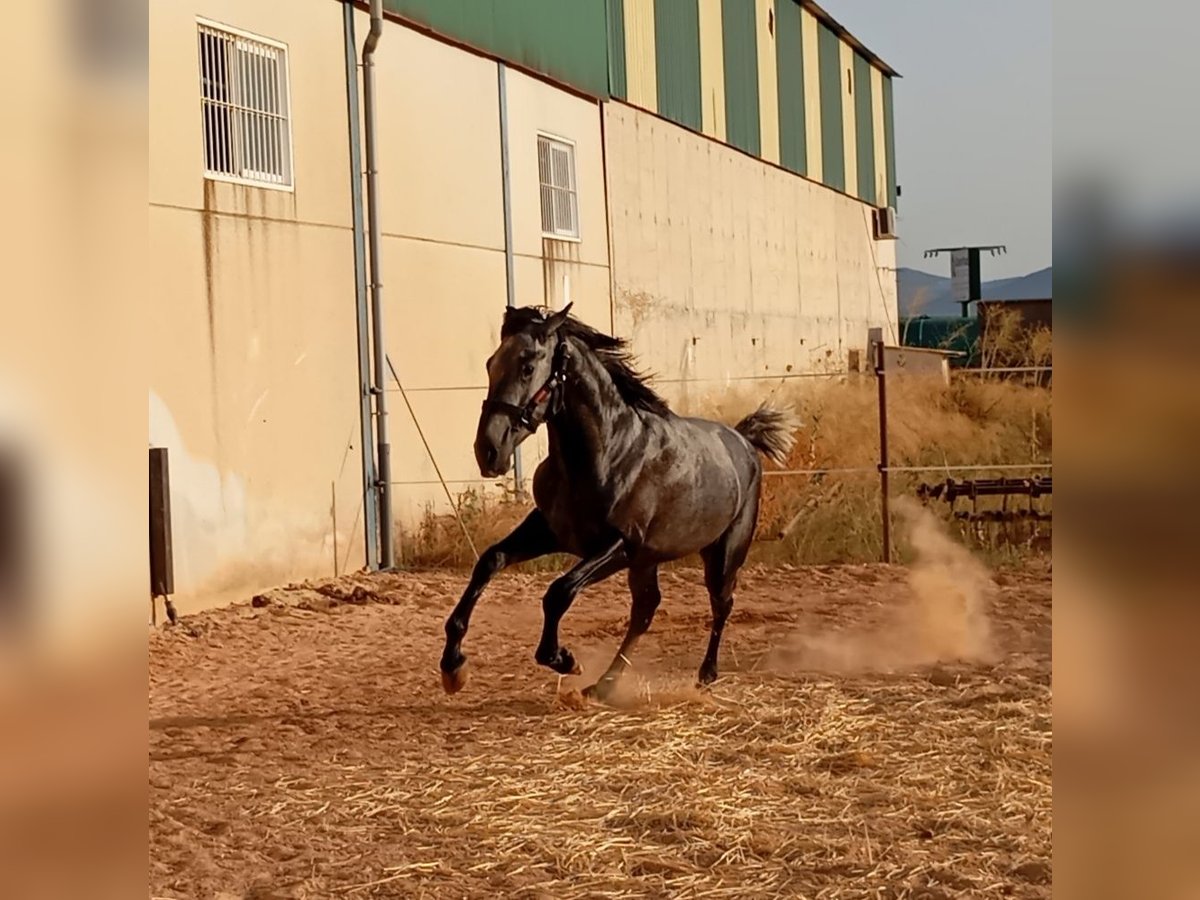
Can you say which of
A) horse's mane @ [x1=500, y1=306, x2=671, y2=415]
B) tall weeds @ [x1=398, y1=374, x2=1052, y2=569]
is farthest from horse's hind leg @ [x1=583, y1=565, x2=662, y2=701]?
tall weeds @ [x1=398, y1=374, x2=1052, y2=569]

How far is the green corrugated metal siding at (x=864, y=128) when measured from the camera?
30562 millimetres

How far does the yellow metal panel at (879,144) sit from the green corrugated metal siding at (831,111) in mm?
3122

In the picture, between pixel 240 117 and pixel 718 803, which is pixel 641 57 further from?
pixel 718 803

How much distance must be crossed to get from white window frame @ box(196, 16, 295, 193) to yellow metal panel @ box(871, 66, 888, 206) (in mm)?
22842

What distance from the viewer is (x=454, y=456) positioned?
12930 millimetres

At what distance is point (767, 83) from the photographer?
24328 millimetres

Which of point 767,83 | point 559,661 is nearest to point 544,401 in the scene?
point 559,661

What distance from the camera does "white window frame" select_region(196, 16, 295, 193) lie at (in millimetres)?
9805

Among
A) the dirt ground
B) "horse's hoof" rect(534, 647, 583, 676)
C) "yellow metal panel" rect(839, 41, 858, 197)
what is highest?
"yellow metal panel" rect(839, 41, 858, 197)

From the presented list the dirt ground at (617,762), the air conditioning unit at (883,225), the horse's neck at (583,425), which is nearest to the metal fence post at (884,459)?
the dirt ground at (617,762)

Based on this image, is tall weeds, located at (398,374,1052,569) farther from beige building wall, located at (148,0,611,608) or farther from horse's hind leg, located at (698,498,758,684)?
horse's hind leg, located at (698,498,758,684)

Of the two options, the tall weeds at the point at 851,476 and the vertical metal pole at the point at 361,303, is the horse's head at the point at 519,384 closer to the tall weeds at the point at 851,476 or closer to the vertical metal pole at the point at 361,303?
the tall weeds at the point at 851,476

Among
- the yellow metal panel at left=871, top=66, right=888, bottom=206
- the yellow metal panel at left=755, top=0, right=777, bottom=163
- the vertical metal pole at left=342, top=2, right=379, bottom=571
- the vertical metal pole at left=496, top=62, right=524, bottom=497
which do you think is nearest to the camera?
the vertical metal pole at left=342, top=2, right=379, bottom=571

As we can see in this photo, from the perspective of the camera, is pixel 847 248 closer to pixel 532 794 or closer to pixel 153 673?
pixel 153 673
